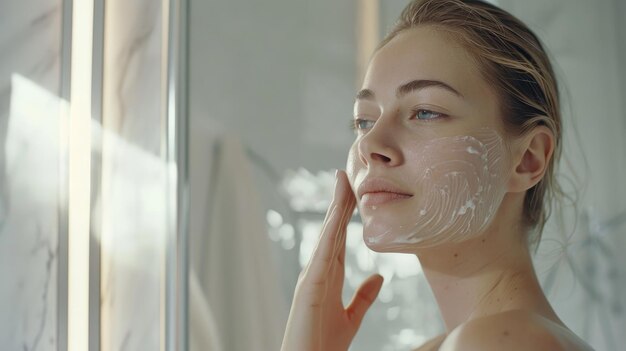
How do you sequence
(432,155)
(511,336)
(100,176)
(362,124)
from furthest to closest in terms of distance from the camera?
(100,176) < (362,124) < (432,155) < (511,336)

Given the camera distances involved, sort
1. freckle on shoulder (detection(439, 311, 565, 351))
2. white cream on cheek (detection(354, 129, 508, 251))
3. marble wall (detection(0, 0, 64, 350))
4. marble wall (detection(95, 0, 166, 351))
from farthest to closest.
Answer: marble wall (detection(95, 0, 166, 351)) < marble wall (detection(0, 0, 64, 350)) < white cream on cheek (detection(354, 129, 508, 251)) < freckle on shoulder (detection(439, 311, 565, 351))

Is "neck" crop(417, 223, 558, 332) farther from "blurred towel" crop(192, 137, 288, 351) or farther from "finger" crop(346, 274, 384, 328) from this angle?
"blurred towel" crop(192, 137, 288, 351)

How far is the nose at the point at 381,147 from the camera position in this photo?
0.96 metres

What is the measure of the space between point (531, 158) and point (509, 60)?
13 cm

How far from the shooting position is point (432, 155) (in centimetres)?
96

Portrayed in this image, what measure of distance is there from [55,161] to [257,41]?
0.47 metres

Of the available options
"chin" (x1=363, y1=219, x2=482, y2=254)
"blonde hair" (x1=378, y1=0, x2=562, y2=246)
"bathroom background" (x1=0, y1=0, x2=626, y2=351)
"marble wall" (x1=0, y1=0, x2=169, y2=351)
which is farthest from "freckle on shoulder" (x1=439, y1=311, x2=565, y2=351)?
"marble wall" (x1=0, y1=0, x2=169, y2=351)

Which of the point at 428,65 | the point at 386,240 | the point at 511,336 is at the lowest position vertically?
the point at 511,336

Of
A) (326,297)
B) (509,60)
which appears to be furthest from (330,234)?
(509,60)

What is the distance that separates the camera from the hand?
3.57 ft

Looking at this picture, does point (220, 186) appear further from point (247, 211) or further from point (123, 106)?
point (123, 106)

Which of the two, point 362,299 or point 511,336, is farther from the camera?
point 362,299

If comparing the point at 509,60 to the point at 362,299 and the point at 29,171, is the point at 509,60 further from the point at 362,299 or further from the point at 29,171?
the point at 29,171

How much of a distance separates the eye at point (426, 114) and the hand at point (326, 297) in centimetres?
19
